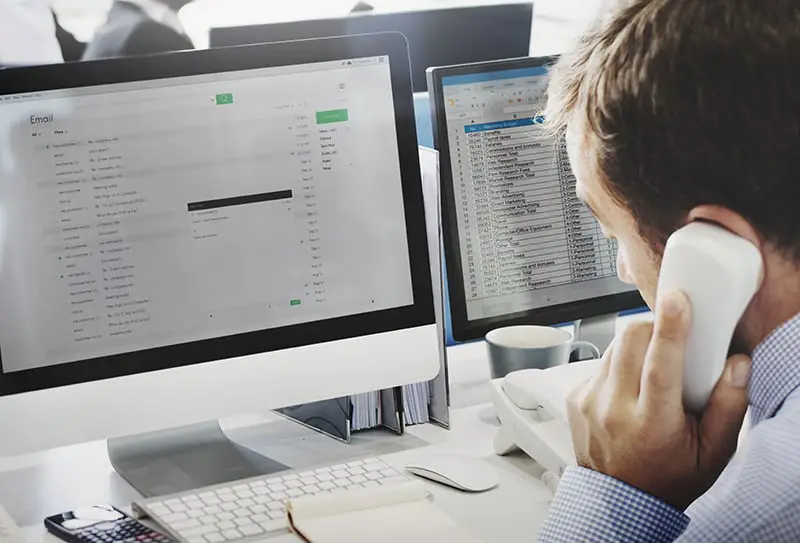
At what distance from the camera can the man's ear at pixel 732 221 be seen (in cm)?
90

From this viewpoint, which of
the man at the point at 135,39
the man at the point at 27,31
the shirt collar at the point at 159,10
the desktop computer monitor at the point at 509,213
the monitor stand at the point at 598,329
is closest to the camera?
the desktop computer monitor at the point at 509,213

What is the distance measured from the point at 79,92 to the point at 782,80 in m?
0.73

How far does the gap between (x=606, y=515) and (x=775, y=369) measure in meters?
0.20

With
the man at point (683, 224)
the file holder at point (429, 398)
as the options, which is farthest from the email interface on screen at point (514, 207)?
the man at point (683, 224)

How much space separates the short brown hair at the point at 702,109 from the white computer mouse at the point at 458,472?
388 millimetres

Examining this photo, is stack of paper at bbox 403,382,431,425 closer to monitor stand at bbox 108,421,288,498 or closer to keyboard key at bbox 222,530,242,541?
monitor stand at bbox 108,421,288,498

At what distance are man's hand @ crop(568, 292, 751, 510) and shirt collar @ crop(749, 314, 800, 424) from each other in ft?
0.08

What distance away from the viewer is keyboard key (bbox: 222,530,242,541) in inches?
42.2

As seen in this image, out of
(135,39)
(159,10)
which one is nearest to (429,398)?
(135,39)

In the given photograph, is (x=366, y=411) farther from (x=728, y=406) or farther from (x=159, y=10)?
(x=159, y=10)

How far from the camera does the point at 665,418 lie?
37.2 inches

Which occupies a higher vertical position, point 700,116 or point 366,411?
point 700,116

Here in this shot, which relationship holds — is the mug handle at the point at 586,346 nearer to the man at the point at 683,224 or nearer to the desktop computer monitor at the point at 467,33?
the man at the point at 683,224

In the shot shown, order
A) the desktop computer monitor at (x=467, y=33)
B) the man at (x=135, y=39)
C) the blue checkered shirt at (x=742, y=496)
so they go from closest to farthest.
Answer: the blue checkered shirt at (x=742, y=496)
the desktop computer monitor at (x=467, y=33)
the man at (x=135, y=39)
